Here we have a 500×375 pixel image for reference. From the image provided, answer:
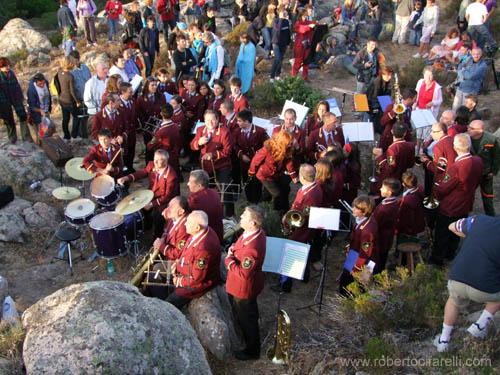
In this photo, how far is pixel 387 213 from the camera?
7137 mm

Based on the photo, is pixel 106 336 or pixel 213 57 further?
pixel 213 57

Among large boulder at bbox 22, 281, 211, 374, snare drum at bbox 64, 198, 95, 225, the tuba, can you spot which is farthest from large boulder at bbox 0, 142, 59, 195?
the tuba

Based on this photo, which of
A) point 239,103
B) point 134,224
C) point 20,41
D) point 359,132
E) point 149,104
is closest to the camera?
point 134,224

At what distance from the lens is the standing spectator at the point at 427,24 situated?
15804 millimetres

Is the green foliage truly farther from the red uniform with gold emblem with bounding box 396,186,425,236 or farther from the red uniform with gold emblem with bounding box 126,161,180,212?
the red uniform with gold emblem with bounding box 126,161,180,212

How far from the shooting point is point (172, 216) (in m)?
6.86

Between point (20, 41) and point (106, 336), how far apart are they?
1648 centimetres

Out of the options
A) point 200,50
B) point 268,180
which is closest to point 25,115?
point 200,50

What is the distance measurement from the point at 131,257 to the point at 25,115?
4692 mm

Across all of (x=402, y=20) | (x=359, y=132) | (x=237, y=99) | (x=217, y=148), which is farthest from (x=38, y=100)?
(x=402, y=20)

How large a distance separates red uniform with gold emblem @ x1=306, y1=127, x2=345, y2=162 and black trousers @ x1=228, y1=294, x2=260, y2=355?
11.4 feet

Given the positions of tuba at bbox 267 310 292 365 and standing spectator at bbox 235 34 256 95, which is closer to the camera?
tuba at bbox 267 310 292 365

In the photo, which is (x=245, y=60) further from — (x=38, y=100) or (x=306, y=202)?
(x=306, y=202)

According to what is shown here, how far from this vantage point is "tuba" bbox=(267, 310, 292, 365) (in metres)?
6.13
